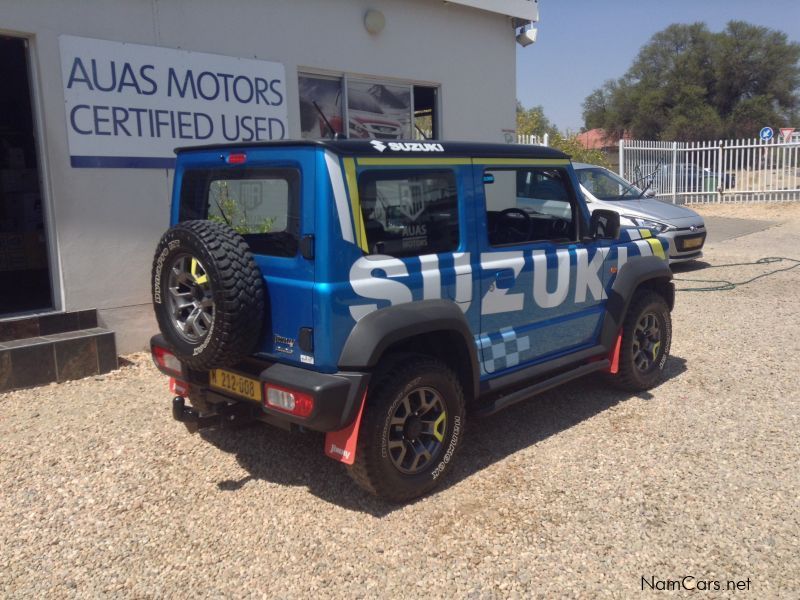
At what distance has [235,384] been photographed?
148 inches

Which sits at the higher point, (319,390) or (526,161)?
(526,161)

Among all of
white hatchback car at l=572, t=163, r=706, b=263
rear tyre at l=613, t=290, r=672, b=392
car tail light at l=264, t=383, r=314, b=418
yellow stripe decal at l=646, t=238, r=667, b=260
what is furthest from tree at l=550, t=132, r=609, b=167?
car tail light at l=264, t=383, r=314, b=418

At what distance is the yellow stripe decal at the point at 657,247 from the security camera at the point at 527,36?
558cm

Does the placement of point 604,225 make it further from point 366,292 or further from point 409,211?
point 366,292

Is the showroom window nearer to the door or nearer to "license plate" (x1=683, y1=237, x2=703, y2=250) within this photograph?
the door

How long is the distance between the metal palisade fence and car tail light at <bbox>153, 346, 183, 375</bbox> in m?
19.2

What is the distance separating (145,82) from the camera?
21.0ft

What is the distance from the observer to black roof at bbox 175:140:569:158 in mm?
3445

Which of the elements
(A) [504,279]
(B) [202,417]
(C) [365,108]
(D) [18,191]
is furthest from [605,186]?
(B) [202,417]

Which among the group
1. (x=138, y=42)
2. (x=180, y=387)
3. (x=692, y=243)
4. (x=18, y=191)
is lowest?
(x=180, y=387)

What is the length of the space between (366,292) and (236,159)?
1.07 meters

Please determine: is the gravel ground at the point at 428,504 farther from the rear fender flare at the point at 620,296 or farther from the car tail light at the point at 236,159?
the car tail light at the point at 236,159

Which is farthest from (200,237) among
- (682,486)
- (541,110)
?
(541,110)

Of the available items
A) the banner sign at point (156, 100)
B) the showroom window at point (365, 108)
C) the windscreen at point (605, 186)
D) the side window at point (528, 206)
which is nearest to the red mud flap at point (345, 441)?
the side window at point (528, 206)
